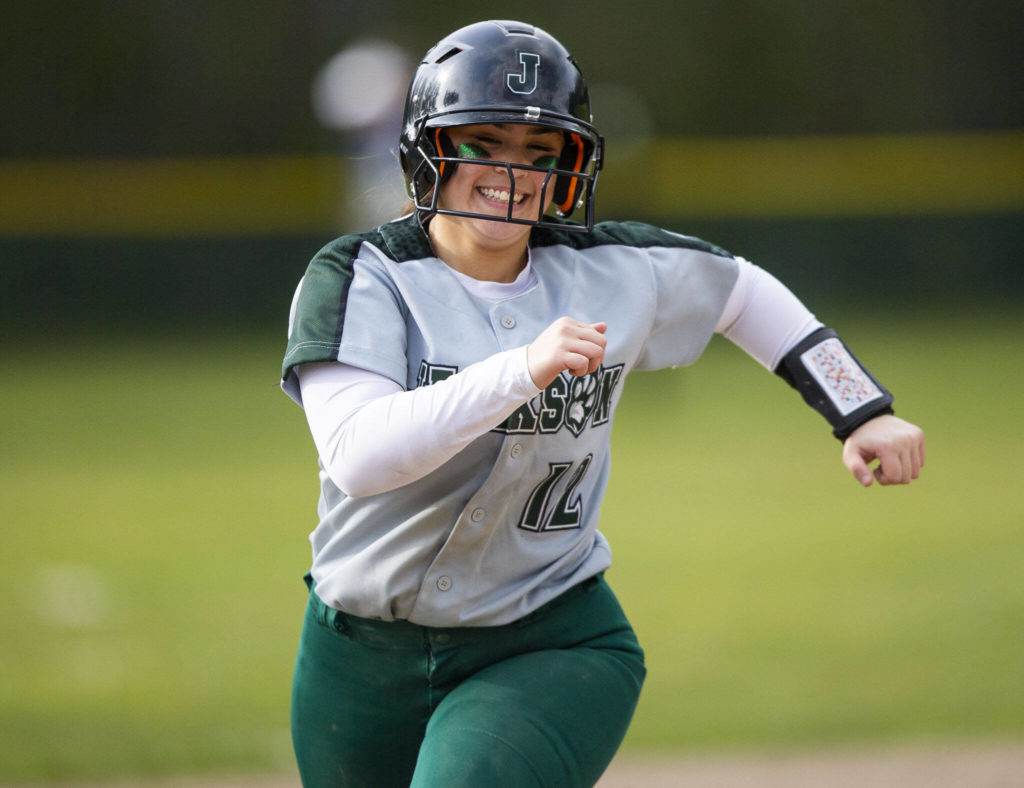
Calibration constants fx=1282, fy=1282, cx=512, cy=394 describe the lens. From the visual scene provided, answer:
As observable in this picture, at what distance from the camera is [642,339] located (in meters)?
2.36

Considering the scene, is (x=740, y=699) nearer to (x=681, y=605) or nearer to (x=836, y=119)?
(x=681, y=605)

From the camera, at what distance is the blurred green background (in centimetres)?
432

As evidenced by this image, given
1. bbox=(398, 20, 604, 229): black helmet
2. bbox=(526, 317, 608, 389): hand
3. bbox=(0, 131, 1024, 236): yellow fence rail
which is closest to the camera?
bbox=(526, 317, 608, 389): hand

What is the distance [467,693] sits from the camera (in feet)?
6.89

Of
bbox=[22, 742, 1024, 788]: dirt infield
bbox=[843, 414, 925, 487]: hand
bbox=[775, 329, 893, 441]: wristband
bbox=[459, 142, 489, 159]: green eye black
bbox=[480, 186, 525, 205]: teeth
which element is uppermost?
bbox=[459, 142, 489, 159]: green eye black

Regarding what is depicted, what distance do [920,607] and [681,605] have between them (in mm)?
925

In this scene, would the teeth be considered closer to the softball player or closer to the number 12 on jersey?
the softball player

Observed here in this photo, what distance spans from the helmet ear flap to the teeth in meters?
0.15

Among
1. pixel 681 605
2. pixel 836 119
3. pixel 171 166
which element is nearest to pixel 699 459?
pixel 681 605

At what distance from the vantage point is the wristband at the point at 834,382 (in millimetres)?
2393

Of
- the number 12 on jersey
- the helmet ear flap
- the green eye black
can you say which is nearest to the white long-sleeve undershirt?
the number 12 on jersey

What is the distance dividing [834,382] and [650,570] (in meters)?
3.25

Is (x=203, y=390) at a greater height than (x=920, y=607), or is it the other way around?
(x=920, y=607)

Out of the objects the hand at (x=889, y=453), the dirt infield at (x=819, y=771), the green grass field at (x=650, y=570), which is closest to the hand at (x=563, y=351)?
the hand at (x=889, y=453)
